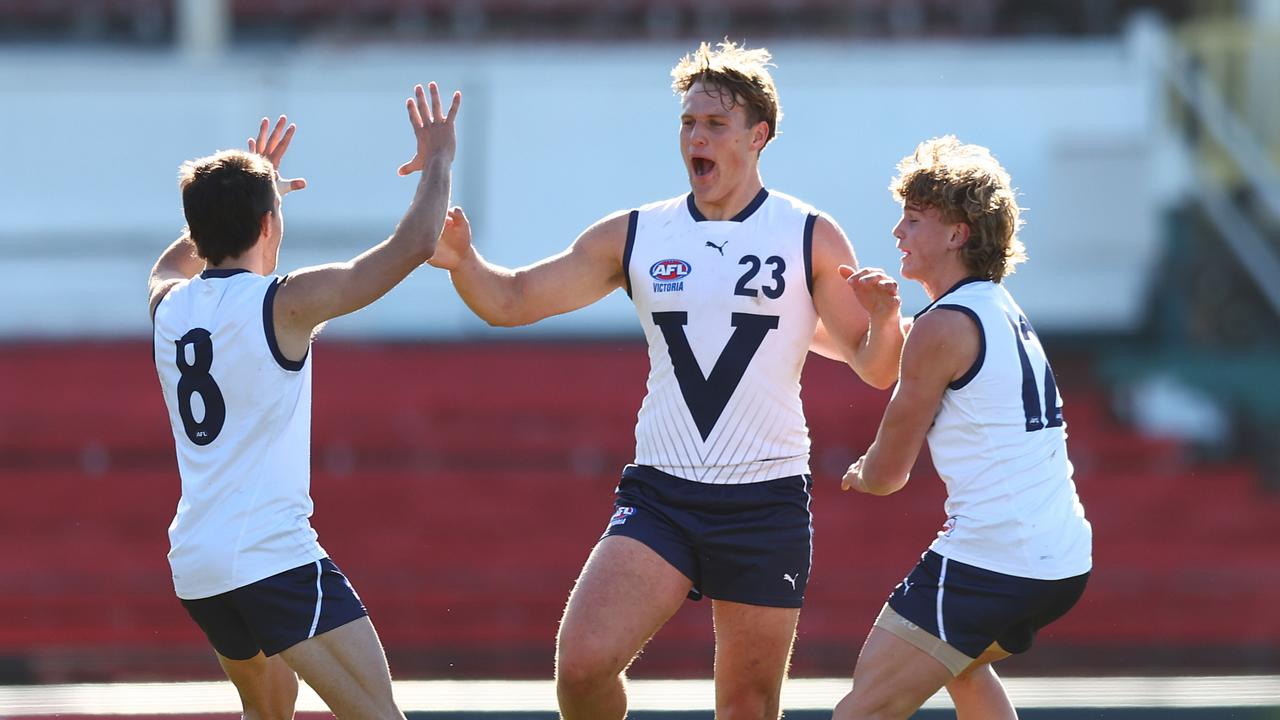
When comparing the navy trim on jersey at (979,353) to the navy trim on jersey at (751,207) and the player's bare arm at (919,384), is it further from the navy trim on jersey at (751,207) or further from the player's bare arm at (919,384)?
the navy trim on jersey at (751,207)

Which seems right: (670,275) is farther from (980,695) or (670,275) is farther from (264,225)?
(980,695)

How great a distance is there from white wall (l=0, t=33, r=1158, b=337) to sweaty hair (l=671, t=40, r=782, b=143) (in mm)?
8647

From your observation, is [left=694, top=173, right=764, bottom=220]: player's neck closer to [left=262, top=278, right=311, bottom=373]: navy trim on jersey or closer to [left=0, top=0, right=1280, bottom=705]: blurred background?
[left=262, top=278, right=311, bottom=373]: navy trim on jersey

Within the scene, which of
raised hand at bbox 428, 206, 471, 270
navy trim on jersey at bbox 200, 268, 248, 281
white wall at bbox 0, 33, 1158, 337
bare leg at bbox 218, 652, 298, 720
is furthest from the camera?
white wall at bbox 0, 33, 1158, 337

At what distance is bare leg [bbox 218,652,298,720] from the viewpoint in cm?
350

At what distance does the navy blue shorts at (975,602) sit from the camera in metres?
3.30

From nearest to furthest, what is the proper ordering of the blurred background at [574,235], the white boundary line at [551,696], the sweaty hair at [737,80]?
the sweaty hair at [737,80]
the white boundary line at [551,696]
the blurred background at [574,235]

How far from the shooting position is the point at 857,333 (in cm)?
381

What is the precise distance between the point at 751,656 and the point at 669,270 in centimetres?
101

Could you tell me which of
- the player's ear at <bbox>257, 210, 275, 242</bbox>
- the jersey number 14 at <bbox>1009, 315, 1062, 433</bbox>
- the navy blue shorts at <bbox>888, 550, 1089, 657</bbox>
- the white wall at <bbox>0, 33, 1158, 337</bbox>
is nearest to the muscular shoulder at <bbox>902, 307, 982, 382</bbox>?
the jersey number 14 at <bbox>1009, 315, 1062, 433</bbox>

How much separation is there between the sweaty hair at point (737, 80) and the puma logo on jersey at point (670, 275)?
42 cm

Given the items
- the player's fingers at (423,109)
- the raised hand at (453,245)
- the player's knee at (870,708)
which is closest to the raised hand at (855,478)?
the player's knee at (870,708)

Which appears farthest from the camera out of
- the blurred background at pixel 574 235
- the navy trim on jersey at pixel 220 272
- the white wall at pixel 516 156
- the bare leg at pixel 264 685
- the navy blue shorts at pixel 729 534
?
the white wall at pixel 516 156

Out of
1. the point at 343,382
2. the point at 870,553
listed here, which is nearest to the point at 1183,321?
the point at 870,553
